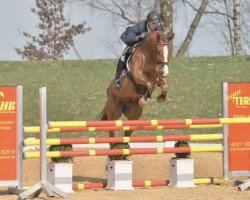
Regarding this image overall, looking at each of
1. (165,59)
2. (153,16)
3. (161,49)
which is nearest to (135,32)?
(153,16)

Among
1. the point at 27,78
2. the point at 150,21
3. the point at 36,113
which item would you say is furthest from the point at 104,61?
the point at 150,21

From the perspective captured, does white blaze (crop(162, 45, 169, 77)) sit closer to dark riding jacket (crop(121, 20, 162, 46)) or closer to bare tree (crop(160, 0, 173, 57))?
dark riding jacket (crop(121, 20, 162, 46))

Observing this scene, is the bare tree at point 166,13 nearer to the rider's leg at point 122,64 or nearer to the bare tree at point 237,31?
the bare tree at point 237,31

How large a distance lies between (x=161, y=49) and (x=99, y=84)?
42.6ft

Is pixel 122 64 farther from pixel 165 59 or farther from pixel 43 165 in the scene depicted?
pixel 43 165

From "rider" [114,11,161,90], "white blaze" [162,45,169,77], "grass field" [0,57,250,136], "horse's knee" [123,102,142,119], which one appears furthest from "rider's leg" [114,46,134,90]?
"grass field" [0,57,250,136]

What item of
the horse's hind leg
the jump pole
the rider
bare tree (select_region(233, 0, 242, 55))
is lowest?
the jump pole

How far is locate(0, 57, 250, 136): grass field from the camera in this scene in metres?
21.8

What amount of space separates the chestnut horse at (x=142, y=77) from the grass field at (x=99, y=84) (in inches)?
338

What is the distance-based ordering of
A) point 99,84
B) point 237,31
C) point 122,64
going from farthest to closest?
point 237,31, point 99,84, point 122,64

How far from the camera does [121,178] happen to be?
10609 millimetres

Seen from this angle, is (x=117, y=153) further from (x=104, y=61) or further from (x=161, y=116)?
(x=104, y=61)

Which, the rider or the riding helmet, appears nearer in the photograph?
the riding helmet

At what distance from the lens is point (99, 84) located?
24.2 m
